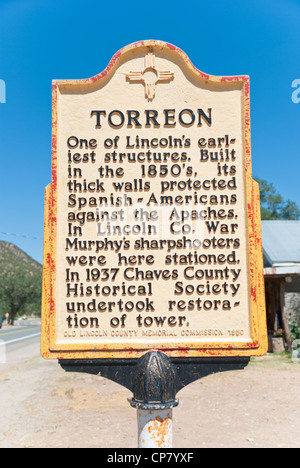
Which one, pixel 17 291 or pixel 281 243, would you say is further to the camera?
pixel 17 291

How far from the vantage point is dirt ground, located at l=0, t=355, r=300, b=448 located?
5.35 metres

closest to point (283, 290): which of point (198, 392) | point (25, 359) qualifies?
point (198, 392)

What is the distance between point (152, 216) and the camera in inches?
114

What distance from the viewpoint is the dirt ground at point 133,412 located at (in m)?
5.35

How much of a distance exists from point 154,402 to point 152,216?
1.23 m

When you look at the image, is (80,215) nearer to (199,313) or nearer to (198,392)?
(199,313)

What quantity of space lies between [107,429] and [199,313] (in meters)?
3.85

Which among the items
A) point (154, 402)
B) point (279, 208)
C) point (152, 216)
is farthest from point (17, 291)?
point (154, 402)

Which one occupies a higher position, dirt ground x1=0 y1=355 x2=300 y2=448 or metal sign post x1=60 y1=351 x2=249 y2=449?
metal sign post x1=60 y1=351 x2=249 y2=449

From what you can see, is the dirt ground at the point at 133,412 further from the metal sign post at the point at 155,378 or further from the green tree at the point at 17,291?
the green tree at the point at 17,291

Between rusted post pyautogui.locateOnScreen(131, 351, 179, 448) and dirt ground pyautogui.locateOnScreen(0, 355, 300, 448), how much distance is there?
286 cm

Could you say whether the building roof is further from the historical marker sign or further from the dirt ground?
the historical marker sign

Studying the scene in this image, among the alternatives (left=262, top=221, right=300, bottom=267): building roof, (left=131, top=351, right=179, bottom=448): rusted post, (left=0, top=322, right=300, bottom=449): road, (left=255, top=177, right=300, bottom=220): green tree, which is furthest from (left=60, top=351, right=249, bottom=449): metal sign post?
(left=255, top=177, right=300, bottom=220): green tree

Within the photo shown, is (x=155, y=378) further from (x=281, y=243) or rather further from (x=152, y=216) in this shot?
(x=281, y=243)
